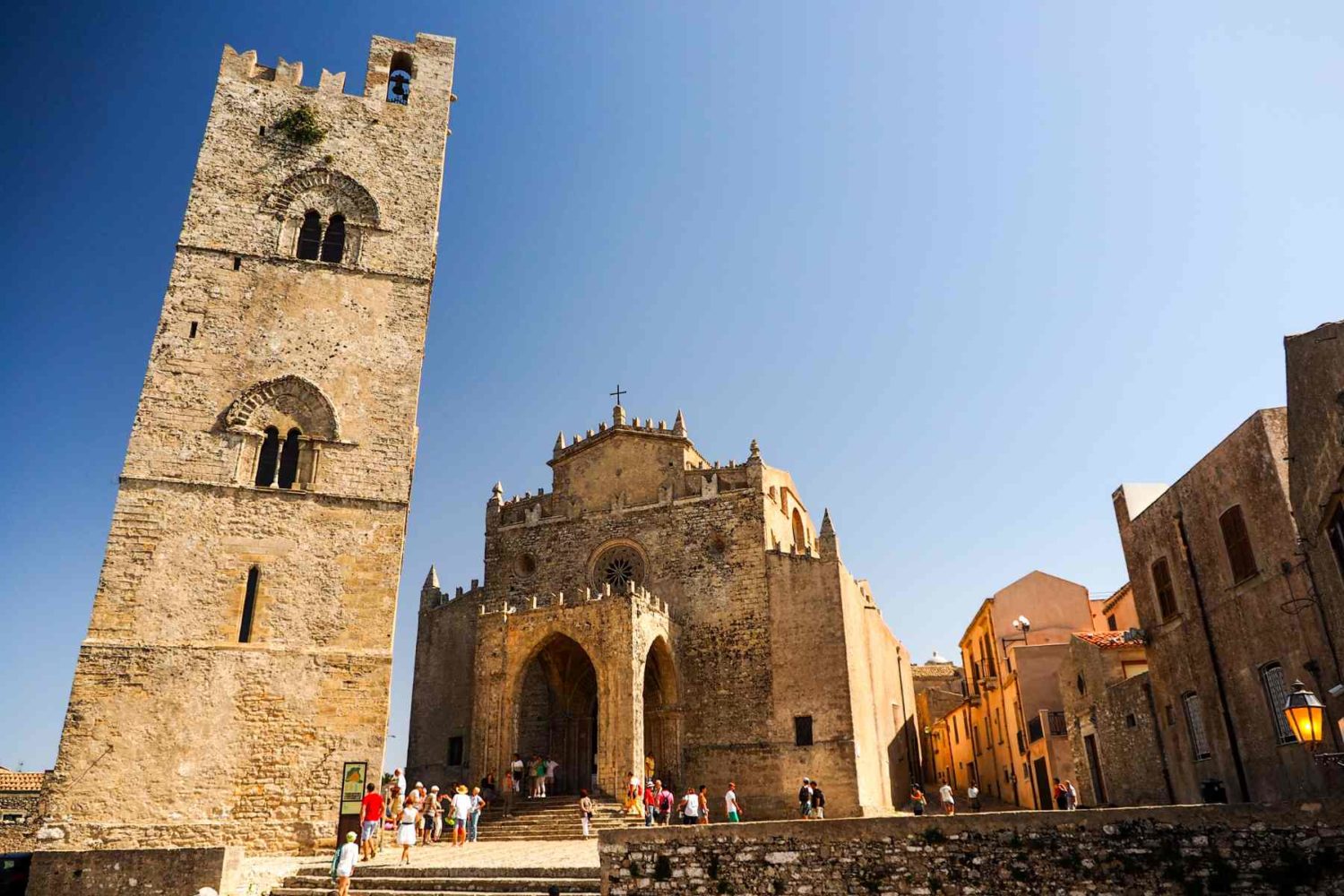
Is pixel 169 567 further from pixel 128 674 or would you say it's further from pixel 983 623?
pixel 983 623

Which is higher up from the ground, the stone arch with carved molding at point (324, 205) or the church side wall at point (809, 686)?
the stone arch with carved molding at point (324, 205)

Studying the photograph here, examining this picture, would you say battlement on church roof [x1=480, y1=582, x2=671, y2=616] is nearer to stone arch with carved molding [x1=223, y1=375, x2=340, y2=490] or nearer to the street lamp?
stone arch with carved molding [x1=223, y1=375, x2=340, y2=490]

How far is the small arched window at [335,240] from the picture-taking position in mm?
20547

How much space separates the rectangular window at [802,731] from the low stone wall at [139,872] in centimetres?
1520

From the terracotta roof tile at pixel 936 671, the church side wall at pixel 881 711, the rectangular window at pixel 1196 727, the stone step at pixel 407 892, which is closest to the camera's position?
the stone step at pixel 407 892

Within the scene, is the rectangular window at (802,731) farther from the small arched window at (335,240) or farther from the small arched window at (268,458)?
the small arched window at (335,240)

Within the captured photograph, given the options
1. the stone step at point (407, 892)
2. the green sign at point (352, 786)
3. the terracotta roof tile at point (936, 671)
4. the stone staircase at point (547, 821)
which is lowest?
the stone step at point (407, 892)

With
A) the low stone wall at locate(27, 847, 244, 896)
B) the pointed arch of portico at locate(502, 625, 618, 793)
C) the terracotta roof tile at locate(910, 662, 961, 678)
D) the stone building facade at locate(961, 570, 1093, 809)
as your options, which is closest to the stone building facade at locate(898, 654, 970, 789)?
the terracotta roof tile at locate(910, 662, 961, 678)

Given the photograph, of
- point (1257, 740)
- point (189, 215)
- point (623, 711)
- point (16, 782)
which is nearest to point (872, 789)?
point (623, 711)

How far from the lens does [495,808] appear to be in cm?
2119

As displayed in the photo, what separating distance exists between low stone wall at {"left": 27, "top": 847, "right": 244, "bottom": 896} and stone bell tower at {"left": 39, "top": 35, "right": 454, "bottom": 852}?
2.07m

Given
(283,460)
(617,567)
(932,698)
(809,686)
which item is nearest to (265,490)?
(283,460)

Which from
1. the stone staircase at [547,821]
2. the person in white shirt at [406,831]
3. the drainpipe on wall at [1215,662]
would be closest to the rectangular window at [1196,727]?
the drainpipe on wall at [1215,662]

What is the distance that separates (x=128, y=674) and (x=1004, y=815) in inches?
580
